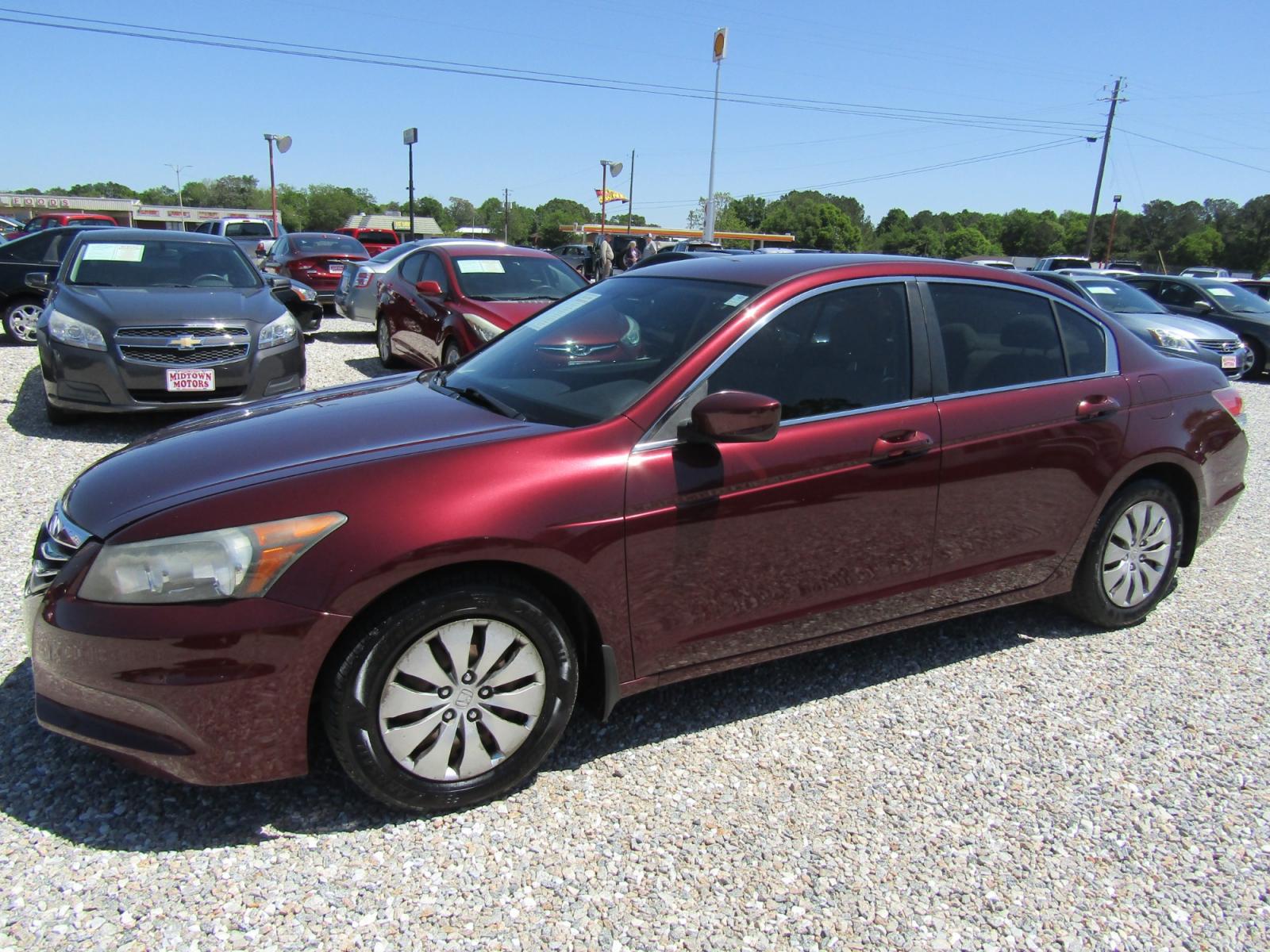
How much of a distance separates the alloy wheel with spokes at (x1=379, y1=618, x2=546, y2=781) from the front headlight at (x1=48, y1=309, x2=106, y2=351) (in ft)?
17.2

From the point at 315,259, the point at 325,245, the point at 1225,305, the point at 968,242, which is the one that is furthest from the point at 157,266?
the point at 968,242

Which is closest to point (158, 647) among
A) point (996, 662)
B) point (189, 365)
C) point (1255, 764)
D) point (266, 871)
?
point (266, 871)

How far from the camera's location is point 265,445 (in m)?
2.77

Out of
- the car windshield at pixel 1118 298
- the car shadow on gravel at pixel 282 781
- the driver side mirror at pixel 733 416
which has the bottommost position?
the car shadow on gravel at pixel 282 781

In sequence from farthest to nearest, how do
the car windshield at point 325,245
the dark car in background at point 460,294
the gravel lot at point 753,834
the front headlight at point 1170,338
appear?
the car windshield at point 325,245
the front headlight at point 1170,338
the dark car in background at point 460,294
the gravel lot at point 753,834

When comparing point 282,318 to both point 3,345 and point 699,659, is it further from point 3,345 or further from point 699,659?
point 3,345

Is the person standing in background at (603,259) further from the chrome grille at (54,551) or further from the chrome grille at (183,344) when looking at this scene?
the chrome grille at (54,551)

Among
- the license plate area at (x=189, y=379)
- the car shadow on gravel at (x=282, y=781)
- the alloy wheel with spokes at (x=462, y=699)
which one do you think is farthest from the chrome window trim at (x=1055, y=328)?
the license plate area at (x=189, y=379)

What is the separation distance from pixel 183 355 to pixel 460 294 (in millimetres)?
2738

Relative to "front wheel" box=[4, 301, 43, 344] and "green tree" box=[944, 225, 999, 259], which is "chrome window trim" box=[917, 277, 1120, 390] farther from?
"green tree" box=[944, 225, 999, 259]

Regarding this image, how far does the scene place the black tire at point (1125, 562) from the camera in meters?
3.79

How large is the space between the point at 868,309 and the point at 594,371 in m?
1.05

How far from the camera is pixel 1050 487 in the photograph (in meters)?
3.51

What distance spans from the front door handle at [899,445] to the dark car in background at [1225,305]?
1400 cm
